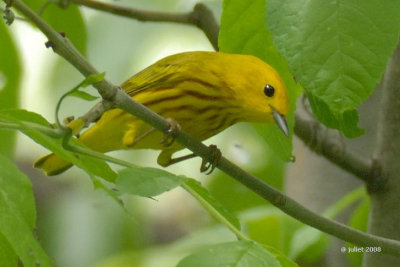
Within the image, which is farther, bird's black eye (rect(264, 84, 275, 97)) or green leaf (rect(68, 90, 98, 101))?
bird's black eye (rect(264, 84, 275, 97))

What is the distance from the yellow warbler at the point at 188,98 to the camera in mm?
2832

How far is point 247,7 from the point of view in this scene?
1.85m

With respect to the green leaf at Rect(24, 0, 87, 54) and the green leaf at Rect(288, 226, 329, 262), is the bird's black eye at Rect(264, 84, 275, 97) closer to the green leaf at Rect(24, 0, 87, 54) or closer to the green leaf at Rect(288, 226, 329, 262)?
the green leaf at Rect(288, 226, 329, 262)

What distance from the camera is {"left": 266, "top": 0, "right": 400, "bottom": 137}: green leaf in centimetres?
151

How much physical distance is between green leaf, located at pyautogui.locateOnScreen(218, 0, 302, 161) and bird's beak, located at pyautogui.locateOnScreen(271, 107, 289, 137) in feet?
0.14

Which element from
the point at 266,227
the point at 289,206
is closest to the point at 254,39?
the point at 289,206

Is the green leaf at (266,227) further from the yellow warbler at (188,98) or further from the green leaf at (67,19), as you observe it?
the green leaf at (67,19)

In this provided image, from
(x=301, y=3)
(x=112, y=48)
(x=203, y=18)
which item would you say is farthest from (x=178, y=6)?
(x=301, y=3)

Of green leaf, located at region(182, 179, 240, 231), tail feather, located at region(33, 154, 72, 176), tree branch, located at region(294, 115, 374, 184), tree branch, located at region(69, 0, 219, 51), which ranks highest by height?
green leaf, located at region(182, 179, 240, 231)

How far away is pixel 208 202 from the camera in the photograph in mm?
1702

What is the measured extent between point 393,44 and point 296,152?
2.10 m

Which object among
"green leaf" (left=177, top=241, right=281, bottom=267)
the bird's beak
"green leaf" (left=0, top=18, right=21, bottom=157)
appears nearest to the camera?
"green leaf" (left=177, top=241, right=281, bottom=267)

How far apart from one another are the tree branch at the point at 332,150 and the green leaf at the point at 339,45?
3.48ft

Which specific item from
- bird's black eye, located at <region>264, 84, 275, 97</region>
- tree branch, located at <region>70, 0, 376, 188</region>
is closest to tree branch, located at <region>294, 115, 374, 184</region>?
tree branch, located at <region>70, 0, 376, 188</region>
